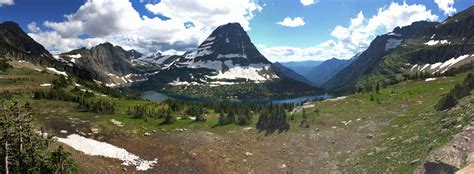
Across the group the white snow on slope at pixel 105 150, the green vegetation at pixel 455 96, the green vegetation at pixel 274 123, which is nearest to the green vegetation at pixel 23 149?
the white snow on slope at pixel 105 150

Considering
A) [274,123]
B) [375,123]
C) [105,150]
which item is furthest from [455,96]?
[105,150]

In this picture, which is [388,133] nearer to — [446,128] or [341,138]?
[341,138]

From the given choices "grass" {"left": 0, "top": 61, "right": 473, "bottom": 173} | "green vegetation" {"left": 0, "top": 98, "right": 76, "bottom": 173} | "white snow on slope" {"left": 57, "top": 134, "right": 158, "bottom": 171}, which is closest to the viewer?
"green vegetation" {"left": 0, "top": 98, "right": 76, "bottom": 173}

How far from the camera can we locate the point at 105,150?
58312mm

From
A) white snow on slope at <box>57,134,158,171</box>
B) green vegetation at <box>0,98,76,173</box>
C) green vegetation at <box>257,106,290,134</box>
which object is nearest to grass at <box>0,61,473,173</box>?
green vegetation at <box>257,106,290,134</box>

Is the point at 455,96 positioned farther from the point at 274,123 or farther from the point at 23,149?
the point at 23,149

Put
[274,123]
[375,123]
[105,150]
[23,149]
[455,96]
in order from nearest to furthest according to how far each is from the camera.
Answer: [23,149] < [105,150] < [455,96] < [375,123] < [274,123]

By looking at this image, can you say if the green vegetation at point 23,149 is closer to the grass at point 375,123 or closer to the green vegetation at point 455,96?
the grass at point 375,123

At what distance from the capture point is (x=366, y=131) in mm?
61094

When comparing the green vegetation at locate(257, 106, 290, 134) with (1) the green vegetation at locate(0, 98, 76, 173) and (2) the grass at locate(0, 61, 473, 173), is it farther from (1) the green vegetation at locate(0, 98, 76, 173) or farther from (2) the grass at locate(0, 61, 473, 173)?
(1) the green vegetation at locate(0, 98, 76, 173)

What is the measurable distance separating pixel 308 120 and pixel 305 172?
2427 centimetres

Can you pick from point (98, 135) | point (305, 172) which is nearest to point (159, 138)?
point (98, 135)

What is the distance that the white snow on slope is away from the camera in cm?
5388

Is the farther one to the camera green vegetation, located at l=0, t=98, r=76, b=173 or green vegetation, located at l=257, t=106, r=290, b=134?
green vegetation, located at l=257, t=106, r=290, b=134
